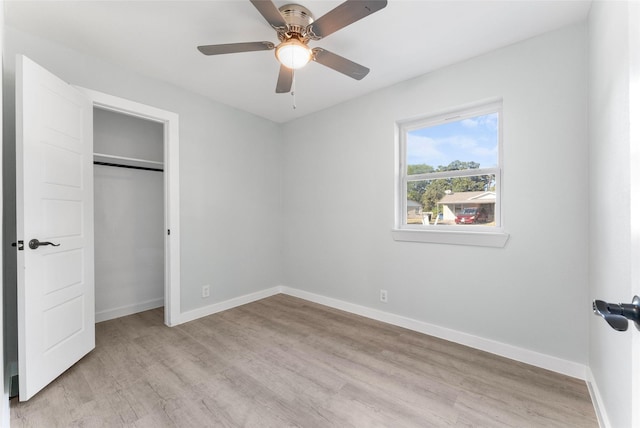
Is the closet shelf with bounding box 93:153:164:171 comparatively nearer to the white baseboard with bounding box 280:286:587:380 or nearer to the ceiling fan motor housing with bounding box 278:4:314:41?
the ceiling fan motor housing with bounding box 278:4:314:41

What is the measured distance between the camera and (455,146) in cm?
264

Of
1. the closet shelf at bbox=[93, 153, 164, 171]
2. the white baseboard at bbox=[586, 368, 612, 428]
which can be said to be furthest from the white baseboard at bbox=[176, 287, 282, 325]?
the white baseboard at bbox=[586, 368, 612, 428]

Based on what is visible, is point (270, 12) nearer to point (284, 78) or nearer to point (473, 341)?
point (284, 78)

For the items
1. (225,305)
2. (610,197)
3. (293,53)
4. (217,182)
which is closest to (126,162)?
(217,182)

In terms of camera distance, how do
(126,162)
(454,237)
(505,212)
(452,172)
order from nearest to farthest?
1. (505,212)
2. (454,237)
3. (452,172)
4. (126,162)

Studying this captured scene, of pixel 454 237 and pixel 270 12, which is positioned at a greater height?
pixel 270 12

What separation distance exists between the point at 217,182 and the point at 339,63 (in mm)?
2104

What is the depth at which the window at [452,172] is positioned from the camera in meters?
2.42

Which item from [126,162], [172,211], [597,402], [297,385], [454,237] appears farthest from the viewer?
[126,162]

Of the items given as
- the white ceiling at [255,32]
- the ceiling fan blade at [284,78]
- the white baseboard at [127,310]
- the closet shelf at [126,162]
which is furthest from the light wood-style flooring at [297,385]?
the white ceiling at [255,32]

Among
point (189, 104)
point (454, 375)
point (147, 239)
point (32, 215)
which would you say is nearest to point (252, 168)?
point (189, 104)

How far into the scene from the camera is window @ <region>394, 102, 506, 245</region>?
7.95 feet

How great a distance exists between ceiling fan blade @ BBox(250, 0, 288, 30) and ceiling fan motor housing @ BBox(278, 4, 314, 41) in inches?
3.5

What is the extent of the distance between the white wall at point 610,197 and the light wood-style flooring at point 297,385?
39 cm
